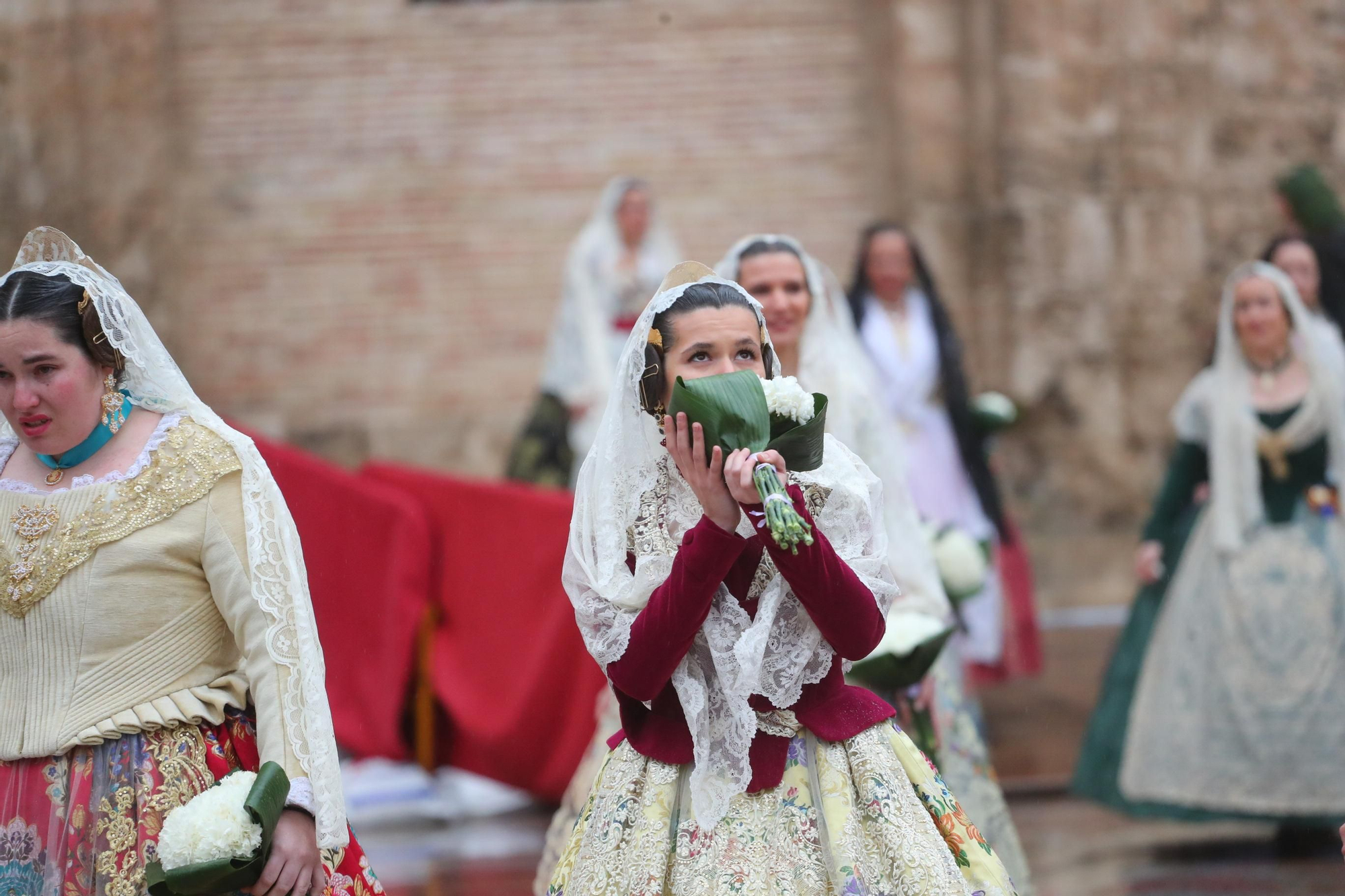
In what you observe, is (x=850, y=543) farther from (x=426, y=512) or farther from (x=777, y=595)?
(x=426, y=512)

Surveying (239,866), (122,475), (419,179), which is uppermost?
(419,179)

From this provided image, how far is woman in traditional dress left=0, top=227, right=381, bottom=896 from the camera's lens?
8.80 ft

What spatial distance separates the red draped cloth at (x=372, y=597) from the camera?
6184mm

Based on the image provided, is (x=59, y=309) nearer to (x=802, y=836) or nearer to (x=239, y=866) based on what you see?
(x=239, y=866)

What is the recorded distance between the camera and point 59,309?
2779 millimetres

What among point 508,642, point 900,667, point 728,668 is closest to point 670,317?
point 728,668

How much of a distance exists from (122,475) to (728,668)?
3.83ft

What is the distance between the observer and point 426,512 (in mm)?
6621

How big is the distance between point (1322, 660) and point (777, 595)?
139 inches

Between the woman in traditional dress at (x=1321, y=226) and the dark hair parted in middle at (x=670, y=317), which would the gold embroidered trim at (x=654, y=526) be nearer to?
the dark hair parted in middle at (x=670, y=317)

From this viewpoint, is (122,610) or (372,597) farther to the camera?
(372,597)

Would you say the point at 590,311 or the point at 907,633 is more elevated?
the point at 590,311

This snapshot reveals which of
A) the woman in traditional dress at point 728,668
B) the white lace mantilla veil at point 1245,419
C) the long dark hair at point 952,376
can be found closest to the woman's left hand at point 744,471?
the woman in traditional dress at point 728,668

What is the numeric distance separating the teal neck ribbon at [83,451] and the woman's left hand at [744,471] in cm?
118
